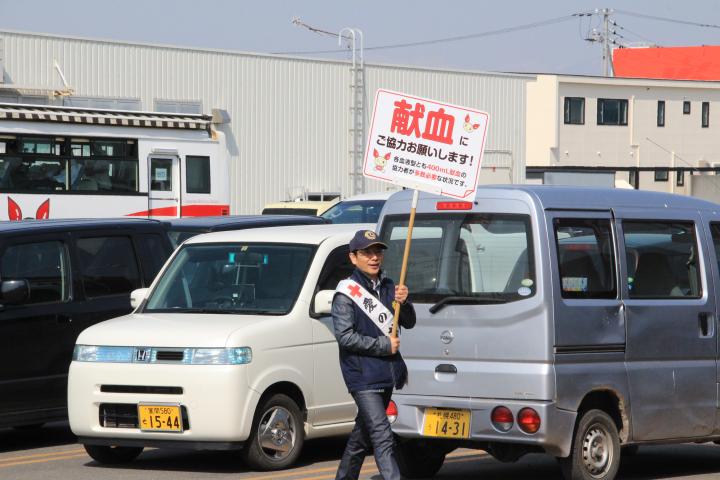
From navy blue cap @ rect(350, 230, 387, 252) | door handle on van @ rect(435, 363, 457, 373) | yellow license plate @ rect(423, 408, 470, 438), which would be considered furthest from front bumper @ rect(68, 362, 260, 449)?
navy blue cap @ rect(350, 230, 387, 252)

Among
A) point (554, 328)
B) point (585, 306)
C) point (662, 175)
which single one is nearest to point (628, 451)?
point (585, 306)

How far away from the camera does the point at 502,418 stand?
862 centimetres

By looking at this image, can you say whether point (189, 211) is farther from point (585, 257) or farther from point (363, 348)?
point (363, 348)

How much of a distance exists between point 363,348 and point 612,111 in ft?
199

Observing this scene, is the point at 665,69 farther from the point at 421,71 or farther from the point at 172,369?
the point at 172,369

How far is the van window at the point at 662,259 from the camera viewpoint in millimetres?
9344

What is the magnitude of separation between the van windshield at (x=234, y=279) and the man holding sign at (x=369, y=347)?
234 cm

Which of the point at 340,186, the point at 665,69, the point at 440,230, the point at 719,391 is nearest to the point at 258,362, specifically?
the point at 440,230

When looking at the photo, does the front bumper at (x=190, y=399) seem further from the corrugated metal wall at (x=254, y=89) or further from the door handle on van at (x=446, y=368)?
the corrugated metal wall at (x=254, y=89)

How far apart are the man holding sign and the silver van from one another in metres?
0.85

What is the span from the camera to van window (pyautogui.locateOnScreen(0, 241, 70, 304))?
11.5 m

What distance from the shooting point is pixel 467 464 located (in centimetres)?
1062

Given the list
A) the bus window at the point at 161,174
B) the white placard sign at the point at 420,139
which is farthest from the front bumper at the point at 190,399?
the bus window at the point at 161,174

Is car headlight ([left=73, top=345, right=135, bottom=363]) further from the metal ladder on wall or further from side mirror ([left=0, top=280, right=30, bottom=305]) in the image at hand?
the metal ladder on wall
